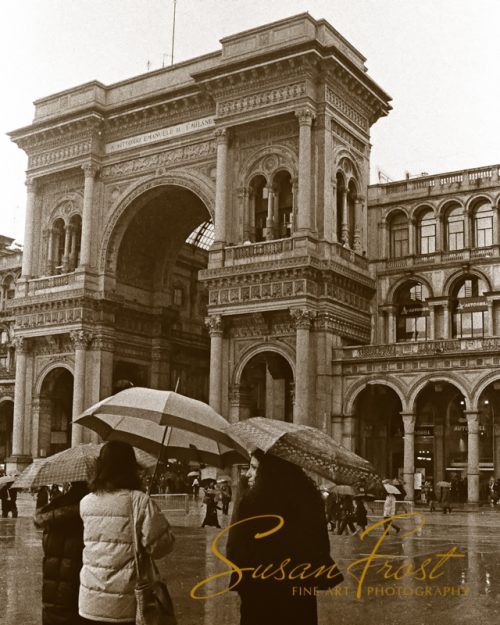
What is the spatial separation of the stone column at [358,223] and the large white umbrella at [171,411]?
113 feet

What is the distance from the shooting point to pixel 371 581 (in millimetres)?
14672

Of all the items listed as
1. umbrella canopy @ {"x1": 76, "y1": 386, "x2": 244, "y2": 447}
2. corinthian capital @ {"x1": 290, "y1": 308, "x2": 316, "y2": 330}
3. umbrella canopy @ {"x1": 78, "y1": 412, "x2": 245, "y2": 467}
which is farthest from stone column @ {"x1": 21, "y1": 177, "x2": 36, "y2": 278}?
umbrella canopy @ {"x1": 76, "y1": 386, "x2": 244, "y2": 447}

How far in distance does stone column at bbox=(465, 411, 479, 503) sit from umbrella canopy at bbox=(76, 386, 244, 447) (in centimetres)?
2942

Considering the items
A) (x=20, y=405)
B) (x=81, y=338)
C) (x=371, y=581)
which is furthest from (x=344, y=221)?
(x=371, y=581)

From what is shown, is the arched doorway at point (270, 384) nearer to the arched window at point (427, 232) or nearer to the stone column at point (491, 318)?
the arched window at point (427, 232)

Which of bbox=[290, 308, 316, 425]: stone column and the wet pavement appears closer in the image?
the wet pavement

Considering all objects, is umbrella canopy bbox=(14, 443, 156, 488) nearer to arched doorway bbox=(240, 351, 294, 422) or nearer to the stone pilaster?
arched doorway bbox=(240, 351, 294, 422)

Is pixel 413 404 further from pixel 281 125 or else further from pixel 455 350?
pixel 281 125

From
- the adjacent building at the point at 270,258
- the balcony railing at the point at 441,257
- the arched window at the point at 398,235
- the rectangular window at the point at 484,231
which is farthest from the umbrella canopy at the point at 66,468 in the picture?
the arched window at the point at 398,235

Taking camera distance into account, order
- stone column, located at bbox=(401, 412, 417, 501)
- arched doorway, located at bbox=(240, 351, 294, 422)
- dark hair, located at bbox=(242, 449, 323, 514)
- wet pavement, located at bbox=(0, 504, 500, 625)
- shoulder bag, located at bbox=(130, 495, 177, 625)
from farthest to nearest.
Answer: arched doorway, located at bbox=(240, 351, 294, 422)
stone column, located at bbox=(401, 412, 417, 501)
wet pavement, located at bbox=(0, 504, 500, 625)
dark hair, located at bbox=(242, 449, 323, 514)
shoulder bag, located at bbox=(130, 495, 177, 625)

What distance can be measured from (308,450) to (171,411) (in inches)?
110

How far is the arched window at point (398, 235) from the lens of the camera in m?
45.6

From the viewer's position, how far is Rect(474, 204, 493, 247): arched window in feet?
142

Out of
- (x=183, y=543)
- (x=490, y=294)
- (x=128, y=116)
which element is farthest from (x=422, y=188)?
(x=183, y=543)
